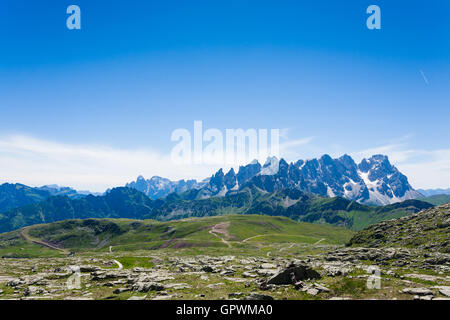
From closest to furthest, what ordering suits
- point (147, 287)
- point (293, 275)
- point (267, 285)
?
point (267, 285) → point (147, 287) → point (293, 275)

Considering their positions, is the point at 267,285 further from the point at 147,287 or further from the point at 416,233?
the point at 416,233

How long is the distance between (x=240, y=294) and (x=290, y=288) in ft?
21.6

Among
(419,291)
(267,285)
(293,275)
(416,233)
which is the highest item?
(419,291)

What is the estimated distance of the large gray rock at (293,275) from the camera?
107 feet

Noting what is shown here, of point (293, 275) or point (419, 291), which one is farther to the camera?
point (293, 275)

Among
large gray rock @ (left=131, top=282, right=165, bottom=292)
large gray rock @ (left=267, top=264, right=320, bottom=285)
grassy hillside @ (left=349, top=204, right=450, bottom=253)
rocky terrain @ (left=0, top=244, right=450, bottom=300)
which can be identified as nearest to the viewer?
rocky terrain @ (left=0, top=244, right=450, bottom=300)

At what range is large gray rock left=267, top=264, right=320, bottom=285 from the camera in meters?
32.5

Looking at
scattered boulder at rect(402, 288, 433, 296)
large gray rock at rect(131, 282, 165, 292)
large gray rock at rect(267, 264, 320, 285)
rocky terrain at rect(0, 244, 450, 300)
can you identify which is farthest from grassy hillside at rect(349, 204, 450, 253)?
large gray rock at rect(131, 282, 165, 292)

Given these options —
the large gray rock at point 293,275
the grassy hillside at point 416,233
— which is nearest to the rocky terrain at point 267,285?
the large gray rock at point 293,275

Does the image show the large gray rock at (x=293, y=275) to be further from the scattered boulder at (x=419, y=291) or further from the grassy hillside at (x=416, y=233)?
the grassy hillside at (x=416, y=233)

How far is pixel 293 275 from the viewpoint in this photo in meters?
33.0

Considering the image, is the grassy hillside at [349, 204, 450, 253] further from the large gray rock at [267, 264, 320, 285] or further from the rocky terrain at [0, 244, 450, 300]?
the large gray rock at [267, 264, 320, 285]

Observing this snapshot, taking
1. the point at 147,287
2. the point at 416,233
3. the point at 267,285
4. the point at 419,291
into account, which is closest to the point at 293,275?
the point at 267,285

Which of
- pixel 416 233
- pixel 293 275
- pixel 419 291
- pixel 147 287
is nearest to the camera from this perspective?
pixel 419 291
